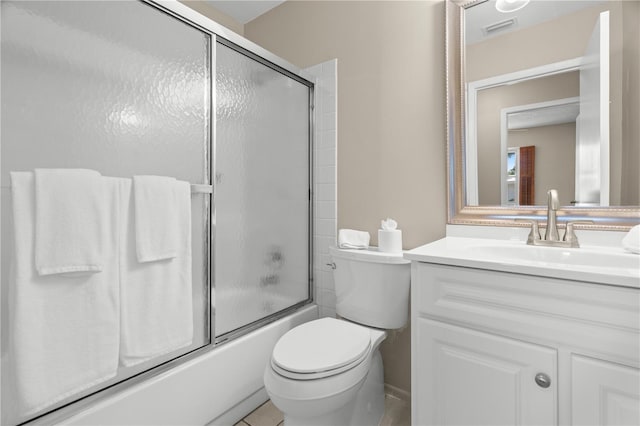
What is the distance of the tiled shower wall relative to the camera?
1889mm

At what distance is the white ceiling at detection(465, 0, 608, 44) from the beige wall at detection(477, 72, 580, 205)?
0.24 m

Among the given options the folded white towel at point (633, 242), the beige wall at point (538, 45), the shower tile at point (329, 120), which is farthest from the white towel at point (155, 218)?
the folded white towel at point (633, 242)

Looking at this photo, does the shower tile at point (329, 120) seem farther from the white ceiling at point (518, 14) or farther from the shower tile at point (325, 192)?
the white ceiling at point (518, 14)

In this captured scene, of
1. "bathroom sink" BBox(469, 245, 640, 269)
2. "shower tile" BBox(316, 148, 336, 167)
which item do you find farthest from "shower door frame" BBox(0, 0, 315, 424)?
"bathroom sink" BBox(469, 245, 640, 269)

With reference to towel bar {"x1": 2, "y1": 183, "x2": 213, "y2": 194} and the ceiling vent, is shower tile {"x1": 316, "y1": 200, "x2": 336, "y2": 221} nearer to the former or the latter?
towel bar {"x1": 2, "y1": 183, "x2": 213, "y2": 194}

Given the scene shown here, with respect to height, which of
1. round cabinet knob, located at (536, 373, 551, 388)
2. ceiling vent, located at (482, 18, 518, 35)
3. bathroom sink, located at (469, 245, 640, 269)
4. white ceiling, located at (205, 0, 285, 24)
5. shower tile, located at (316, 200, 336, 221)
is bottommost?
round cabinet knob, located at (536, 373, 551, 388)

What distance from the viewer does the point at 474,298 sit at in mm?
971

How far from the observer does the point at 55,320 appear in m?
0.92

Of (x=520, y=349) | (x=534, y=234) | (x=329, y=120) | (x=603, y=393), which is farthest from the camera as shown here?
(x=329, y=120)

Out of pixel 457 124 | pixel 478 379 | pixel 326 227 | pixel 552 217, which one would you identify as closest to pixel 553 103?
pixel 457 124

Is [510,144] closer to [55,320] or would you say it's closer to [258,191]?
[258,191]

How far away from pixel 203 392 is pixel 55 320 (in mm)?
644

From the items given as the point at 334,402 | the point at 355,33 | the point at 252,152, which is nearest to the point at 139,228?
the point at 252,152

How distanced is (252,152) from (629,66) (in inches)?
59.6
